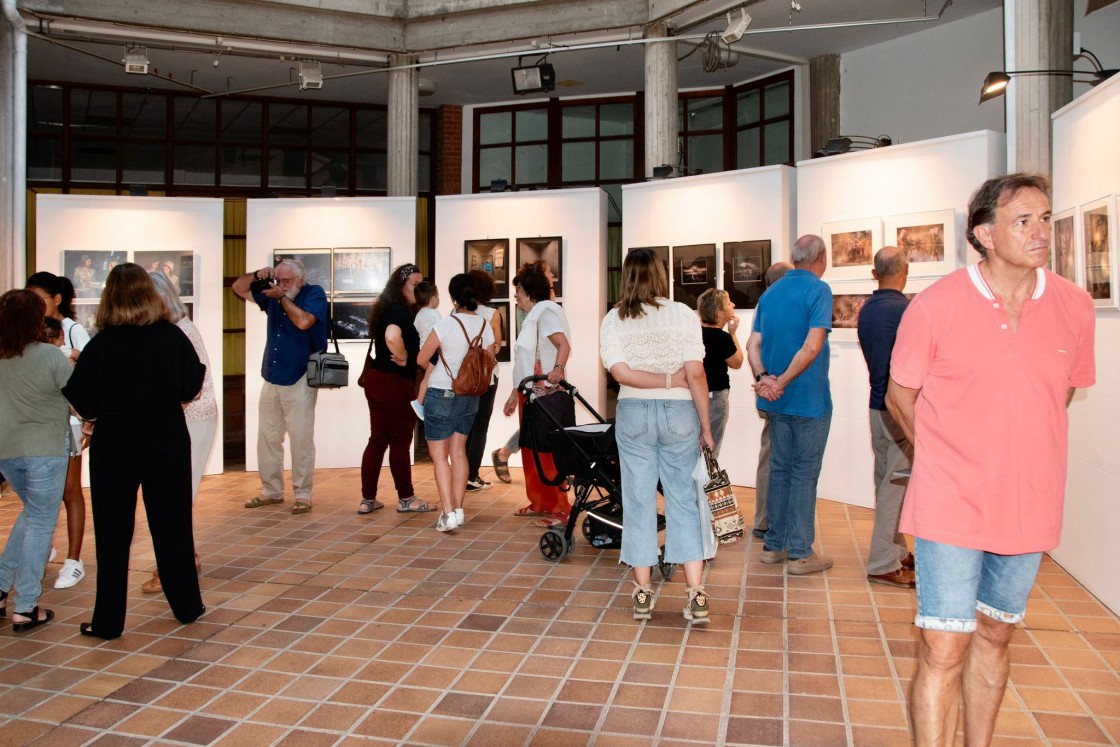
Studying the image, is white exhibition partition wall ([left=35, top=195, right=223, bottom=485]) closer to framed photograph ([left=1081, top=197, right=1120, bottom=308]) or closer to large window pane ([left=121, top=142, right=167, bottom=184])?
large window pane ([left=121, top=142, right=167, bottom=184])

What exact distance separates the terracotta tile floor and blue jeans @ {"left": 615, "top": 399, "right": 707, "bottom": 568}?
371mm

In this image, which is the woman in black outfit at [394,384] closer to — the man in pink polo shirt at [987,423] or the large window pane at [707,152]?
the man in pink polo shirt at [987,423]

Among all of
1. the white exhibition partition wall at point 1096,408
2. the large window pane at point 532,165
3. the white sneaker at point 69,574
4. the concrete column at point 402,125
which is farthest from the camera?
the large window pane at point 532,165

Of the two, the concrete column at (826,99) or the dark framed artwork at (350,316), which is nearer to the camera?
the dark framed artwork at (350,316)

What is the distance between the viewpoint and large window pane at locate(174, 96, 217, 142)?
1247cm

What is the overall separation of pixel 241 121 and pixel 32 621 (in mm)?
9856

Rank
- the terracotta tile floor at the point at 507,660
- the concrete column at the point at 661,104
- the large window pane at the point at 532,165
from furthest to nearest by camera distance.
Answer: the large window pane at the point at 532,165 < the concrete column at the point at 661,104 < the terracotta tile floor at the point at 507,660

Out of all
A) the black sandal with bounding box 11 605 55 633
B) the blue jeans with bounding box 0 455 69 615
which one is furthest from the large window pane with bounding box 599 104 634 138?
the black sandal with bounding box 11 605 55 633

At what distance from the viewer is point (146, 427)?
4.02 meters

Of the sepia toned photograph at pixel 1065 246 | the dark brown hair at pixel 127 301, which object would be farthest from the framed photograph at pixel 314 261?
the sepia toned photograph at pixel 1065 246

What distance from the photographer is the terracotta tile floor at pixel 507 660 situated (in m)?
3.15

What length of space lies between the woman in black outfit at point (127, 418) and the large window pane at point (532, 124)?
9.68 meters

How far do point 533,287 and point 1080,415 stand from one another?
11.1 feet

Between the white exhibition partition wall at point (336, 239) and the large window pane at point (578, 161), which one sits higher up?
the large window pane at point (578, 161)
